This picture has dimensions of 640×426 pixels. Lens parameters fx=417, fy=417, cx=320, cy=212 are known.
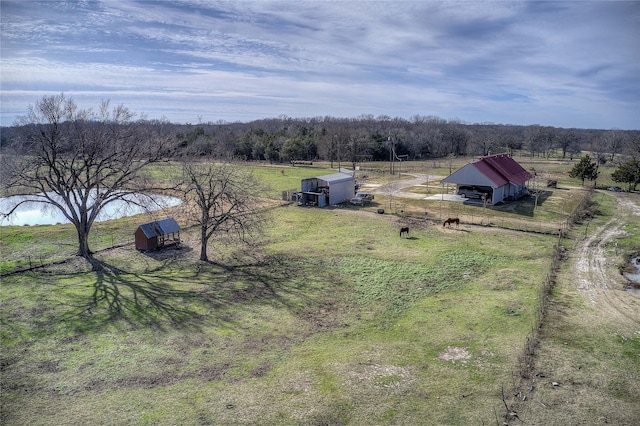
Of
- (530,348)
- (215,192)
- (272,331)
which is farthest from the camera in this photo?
(215,192)

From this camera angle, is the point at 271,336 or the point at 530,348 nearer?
the point at 530,348

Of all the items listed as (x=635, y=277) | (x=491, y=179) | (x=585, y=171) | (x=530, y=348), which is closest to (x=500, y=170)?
(x=491, y=179)

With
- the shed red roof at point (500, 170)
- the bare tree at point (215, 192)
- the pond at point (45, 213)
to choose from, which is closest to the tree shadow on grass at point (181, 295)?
the bare tree at point (215, 192)

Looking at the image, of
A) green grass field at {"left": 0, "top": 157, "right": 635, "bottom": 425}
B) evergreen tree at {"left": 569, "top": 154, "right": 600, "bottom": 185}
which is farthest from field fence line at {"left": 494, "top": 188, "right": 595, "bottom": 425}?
evergreen tree at {"left": 569, "top": 154, "right": 600, "bottom": 185}

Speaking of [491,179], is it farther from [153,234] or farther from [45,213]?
[45,213]

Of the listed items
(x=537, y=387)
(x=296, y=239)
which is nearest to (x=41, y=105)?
(x=296, y=239)

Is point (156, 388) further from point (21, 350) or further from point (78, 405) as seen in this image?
point (21, 350)

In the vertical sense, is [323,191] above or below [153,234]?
above
